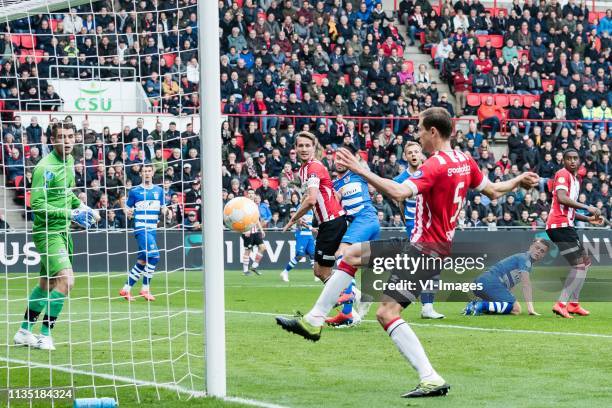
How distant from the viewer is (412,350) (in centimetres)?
809

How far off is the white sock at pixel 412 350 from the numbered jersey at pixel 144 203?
1046 cm

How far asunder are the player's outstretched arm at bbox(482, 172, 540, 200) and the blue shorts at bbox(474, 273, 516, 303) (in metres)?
6.89

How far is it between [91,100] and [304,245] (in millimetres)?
7186

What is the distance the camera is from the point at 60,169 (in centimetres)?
1058

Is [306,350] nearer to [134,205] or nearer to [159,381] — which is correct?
[159,381]

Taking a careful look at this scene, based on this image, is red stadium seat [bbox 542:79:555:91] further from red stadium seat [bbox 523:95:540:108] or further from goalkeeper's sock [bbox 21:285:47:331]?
goalkeeper's sock [bbox 21:285:47:331]

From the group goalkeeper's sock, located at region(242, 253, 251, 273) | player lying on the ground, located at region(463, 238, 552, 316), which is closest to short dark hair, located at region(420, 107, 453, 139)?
player lying on the ground, located at region(463, 238, 552, 316)

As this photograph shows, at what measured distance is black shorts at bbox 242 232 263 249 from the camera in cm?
2600

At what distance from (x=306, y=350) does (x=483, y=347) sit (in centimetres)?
183

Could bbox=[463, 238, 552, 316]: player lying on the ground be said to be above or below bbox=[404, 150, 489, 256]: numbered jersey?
below

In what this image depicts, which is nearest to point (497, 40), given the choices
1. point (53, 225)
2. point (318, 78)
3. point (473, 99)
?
point (473, 99)

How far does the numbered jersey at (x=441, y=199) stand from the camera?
812 cm

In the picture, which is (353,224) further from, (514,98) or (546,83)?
(546,83)

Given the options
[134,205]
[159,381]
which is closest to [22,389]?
[159,381]
